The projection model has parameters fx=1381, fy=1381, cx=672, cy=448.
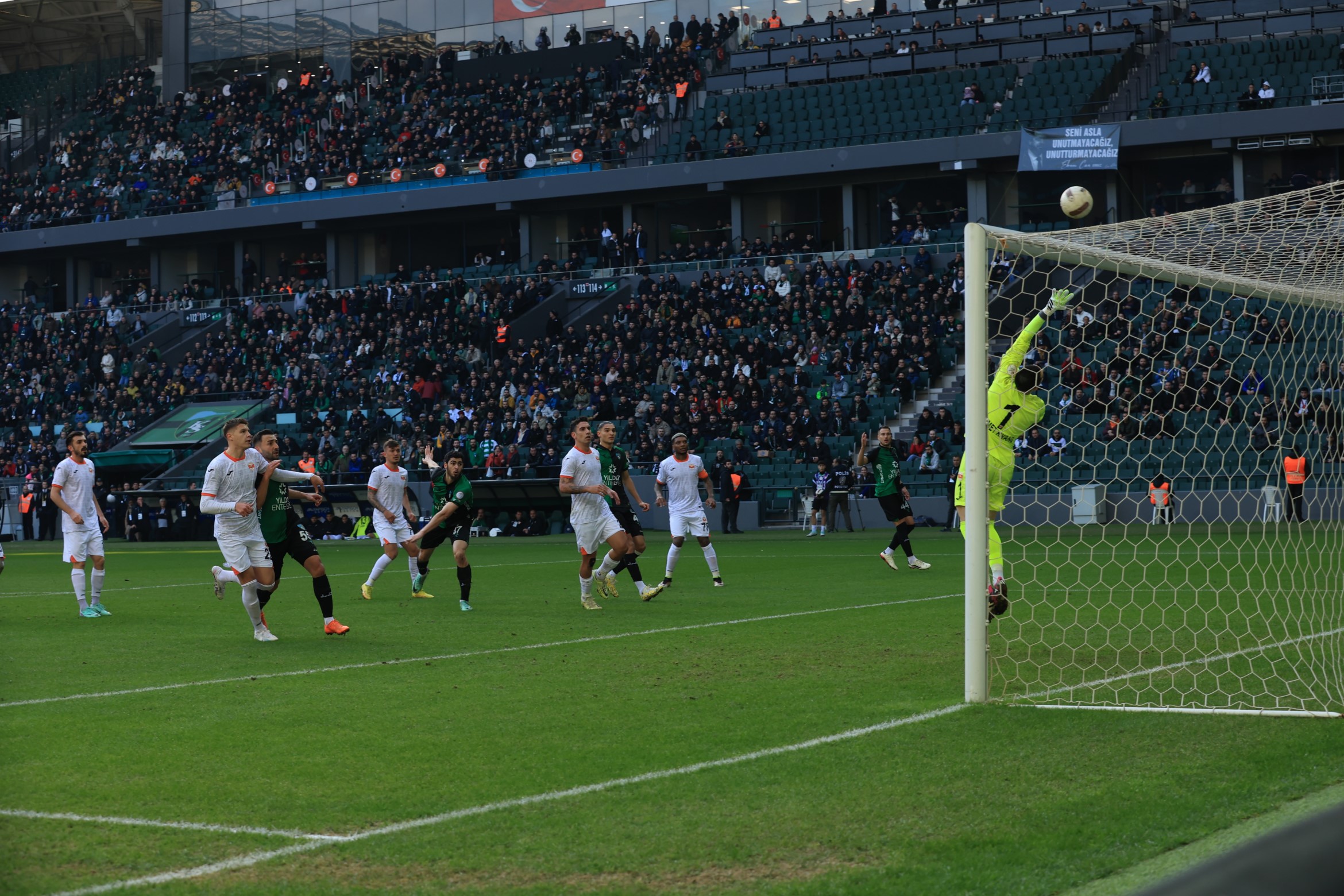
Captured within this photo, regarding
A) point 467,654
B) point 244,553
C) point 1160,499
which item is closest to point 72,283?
point 1160,499

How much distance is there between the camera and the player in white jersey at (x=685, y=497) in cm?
1833

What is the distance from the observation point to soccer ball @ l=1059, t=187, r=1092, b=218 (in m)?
9.24

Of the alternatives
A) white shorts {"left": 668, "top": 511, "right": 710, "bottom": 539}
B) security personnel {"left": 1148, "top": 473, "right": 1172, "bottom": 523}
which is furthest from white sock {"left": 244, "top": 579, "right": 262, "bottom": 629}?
security personnel {"left": 1148, "top": 473, "right": 1172, "bottom": 523}

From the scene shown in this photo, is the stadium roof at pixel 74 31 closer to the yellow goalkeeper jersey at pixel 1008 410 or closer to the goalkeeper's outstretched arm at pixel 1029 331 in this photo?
the yellow goalkeeper jersey at pixel 1008 410

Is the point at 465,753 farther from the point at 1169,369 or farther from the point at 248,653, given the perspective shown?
the point at 1169,369

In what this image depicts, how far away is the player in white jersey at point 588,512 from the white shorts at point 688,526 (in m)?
2.32

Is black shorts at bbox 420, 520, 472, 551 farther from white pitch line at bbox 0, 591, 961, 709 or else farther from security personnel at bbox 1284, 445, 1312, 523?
security personnel at bbox 1284, 445, 1312, 523

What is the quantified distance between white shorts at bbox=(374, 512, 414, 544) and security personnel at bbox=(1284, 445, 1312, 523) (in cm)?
1084

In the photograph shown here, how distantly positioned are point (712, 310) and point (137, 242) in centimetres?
2733

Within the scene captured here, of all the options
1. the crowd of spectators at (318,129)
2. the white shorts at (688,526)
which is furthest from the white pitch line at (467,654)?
the crowd of spectators at (318,129)

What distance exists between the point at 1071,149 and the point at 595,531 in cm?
2827

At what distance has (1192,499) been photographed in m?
21.8

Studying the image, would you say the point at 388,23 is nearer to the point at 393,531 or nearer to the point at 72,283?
the point at 72,283

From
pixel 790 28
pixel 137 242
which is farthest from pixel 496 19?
pixel 137 242
